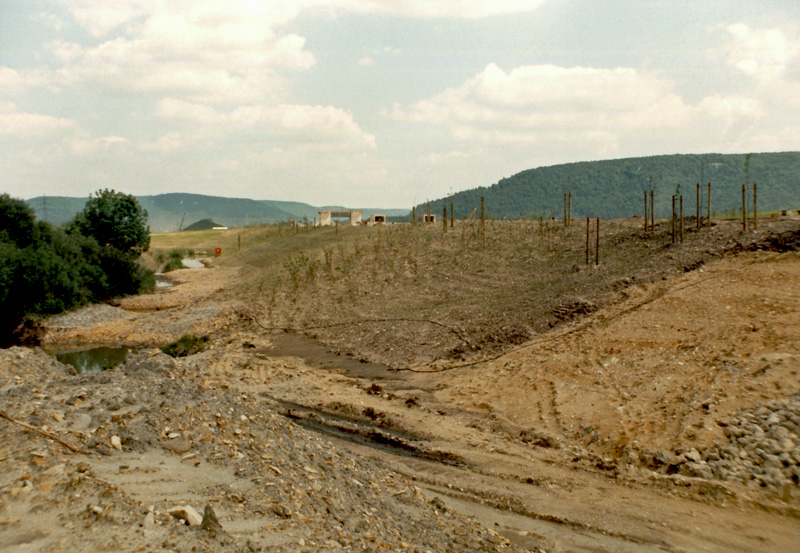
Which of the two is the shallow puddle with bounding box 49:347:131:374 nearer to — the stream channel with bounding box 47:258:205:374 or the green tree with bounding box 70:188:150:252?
the stream channel with bounding box 47:258:205:374

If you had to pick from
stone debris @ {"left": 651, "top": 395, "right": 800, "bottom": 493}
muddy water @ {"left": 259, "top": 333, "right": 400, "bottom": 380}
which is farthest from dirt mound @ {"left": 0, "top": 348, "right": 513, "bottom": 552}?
muddy water @ {"left": 259, "top": 333, "right": 400, "bottom": 380}

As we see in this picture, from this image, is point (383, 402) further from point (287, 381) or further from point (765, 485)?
point (765, 485)

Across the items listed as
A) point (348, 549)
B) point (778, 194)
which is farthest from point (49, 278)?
point (778, 194)

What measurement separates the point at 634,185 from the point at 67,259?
85.1 meters

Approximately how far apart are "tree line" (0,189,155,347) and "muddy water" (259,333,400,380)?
35.9ft

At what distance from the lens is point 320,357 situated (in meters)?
18.1

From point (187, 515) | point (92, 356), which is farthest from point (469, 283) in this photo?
point (187, 515)

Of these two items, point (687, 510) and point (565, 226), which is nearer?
point (687, 510)

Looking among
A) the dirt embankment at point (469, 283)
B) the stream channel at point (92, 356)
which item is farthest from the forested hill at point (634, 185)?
the stream channel at point (92, 356)

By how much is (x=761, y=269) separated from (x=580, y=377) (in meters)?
6.59

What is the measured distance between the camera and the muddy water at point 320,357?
16.2m

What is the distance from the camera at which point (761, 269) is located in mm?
15820

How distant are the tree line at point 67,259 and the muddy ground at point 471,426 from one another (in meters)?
9.31

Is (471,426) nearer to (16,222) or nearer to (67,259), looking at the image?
(67,259)
